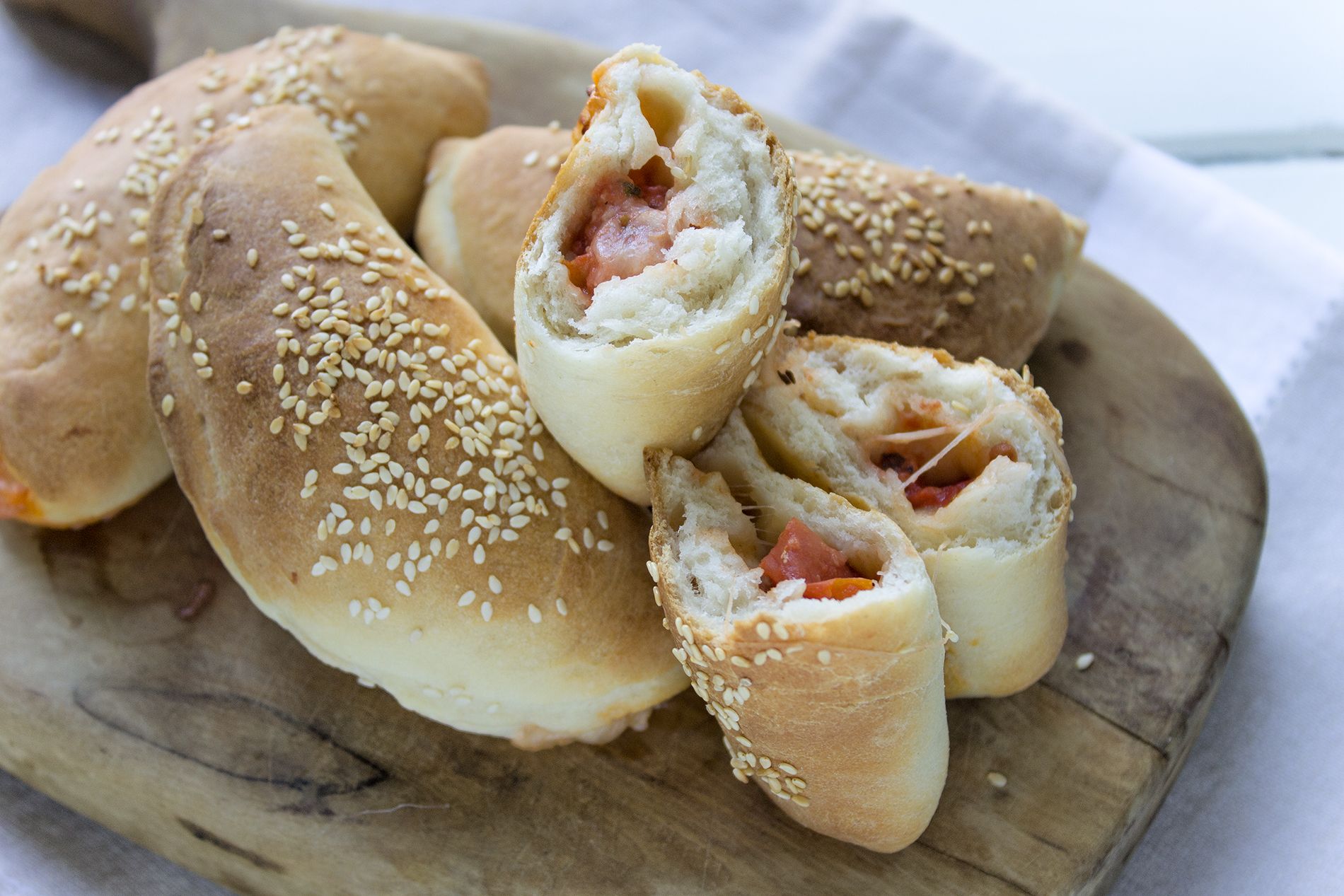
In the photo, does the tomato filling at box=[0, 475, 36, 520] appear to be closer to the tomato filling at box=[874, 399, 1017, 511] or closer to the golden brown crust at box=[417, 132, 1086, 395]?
the golden brown crust at box=[417, 132, 1086, 395]

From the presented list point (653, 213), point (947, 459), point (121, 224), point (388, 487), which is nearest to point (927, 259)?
point (947, 459)

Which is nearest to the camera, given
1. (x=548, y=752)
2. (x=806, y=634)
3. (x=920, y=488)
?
(x=806, y=634)

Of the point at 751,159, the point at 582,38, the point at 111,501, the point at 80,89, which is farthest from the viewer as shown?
the point at 582,38

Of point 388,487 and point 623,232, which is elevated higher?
point 623,232

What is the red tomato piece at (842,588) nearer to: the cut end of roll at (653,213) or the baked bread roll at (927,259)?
the cut end of roll at (653,213)

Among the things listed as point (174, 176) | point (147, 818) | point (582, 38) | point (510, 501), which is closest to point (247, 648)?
point (147, 818)

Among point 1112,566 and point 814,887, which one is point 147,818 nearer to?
point 814,887

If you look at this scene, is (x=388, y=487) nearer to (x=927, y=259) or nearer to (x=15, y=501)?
(x=15, y=501)

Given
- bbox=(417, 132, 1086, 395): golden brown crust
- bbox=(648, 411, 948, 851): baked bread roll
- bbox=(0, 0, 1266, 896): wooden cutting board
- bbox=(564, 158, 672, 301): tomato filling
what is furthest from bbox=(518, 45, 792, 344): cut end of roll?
bbox=(0, 0, 1266, 896): wooden cutting board
